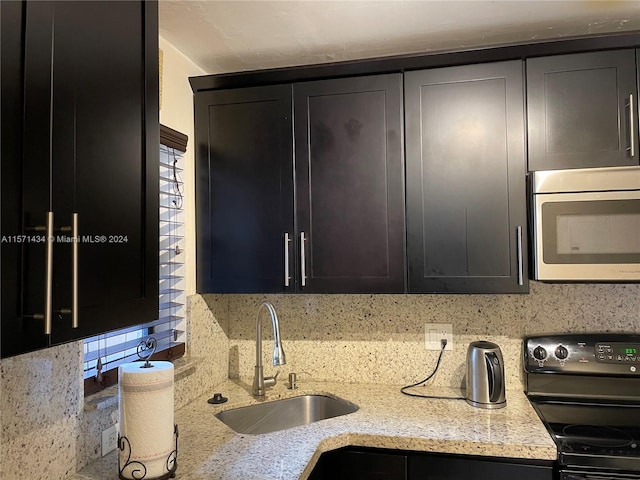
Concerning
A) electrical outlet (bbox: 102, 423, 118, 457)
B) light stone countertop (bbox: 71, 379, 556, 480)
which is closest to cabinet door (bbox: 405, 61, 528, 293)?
light stone countertop (bbox: 71, 379, 556, 480)

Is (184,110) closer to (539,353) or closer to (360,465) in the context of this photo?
(360,465)

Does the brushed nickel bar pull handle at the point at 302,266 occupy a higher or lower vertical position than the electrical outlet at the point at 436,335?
higher

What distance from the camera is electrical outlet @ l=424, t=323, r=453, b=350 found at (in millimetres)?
2039

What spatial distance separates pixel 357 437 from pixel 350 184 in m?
0.95

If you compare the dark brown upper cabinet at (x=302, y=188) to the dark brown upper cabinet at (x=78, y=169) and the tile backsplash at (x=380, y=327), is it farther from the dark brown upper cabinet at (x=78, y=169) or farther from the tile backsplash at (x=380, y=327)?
the dark brown upper cabinet at (x=78, y=169)

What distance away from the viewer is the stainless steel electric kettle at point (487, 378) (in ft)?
5.69

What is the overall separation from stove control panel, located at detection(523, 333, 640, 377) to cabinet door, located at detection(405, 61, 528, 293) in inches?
15.9

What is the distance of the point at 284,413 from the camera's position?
1.99 m

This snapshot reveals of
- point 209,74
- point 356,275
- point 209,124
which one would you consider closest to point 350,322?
point 356,275

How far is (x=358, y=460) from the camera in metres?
1.56

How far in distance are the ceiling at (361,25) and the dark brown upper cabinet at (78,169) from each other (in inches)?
20.9

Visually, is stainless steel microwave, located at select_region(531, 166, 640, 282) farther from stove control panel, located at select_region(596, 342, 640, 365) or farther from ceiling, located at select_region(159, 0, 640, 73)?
ceiling, located at select_region(159, 0, 640, 73)

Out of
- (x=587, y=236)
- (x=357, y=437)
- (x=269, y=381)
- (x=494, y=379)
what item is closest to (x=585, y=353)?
(x=494, y=379)

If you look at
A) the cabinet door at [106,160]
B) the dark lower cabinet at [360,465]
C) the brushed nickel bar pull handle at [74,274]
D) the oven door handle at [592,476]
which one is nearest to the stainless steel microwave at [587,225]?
the oven door handle at [592,476]
